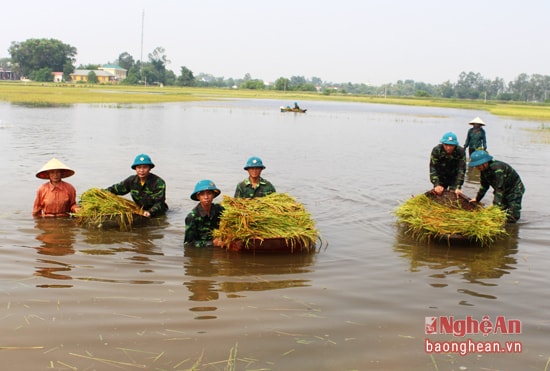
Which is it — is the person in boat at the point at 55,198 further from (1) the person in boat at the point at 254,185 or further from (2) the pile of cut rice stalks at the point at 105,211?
(1) the person in boat at the point at 254,185

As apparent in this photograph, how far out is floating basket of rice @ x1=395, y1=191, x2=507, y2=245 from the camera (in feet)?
24.0

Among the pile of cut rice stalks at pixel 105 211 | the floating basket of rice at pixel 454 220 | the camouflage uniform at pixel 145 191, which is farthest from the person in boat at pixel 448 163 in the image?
the pile of cut rice stalks at pixel 105 211

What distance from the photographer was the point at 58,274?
5941 millimetres

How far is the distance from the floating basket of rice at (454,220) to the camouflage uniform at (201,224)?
276 centimetres

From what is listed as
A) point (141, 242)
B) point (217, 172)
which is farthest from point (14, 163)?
point (141, 242)

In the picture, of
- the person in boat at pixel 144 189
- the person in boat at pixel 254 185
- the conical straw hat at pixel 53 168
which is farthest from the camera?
the person in boat at pixel 144 189

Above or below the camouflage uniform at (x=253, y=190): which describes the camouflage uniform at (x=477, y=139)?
above

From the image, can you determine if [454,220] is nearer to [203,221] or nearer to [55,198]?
[203,221]

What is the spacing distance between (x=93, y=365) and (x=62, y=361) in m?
0.24

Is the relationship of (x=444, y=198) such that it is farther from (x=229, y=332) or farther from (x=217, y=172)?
(x=217, y=172)

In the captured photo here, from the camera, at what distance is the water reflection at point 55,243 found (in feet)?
19.7

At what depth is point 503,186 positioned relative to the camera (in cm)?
802

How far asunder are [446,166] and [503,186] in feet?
3.71

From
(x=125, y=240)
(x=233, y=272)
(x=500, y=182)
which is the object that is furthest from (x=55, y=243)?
(x=500, y=182)
